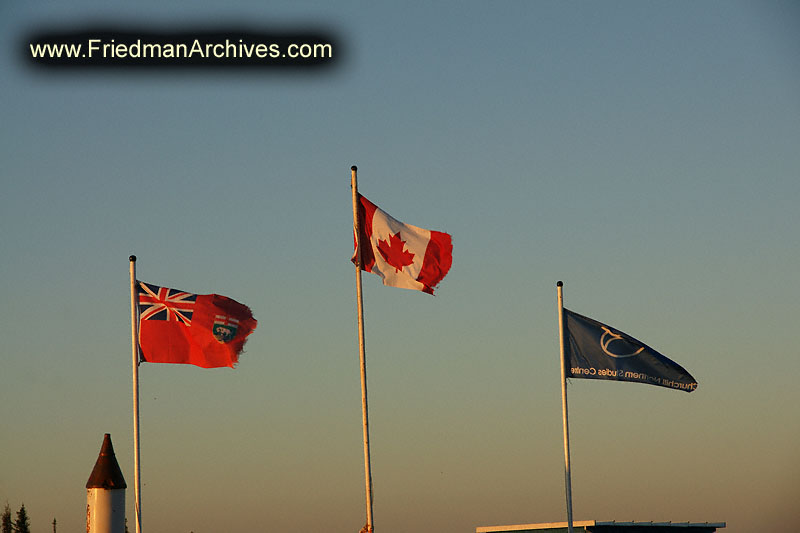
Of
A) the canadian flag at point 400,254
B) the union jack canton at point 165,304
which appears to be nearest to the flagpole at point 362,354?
the canadian flag at point 400,254

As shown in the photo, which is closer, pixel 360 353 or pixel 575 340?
pixel 360 353

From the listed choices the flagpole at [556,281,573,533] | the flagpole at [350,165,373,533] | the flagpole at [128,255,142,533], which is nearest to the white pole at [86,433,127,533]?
the flagpole at [128,255,142,533]

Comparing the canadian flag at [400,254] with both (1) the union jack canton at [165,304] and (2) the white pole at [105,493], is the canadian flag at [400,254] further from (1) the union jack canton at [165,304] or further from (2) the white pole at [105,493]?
(2) the white pole at [105,493]

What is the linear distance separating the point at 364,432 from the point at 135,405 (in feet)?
19.8

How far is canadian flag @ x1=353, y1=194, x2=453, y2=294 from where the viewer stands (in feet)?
103

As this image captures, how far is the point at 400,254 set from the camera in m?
31.5

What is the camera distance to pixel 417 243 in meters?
31.6

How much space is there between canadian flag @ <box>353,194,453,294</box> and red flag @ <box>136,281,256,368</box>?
12.9 ft

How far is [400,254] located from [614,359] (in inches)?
283

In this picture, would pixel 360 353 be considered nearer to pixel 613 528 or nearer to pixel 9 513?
pixel 613 528

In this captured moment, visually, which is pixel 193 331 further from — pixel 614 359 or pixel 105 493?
pixel 614 359

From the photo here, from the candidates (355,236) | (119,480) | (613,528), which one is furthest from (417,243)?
(613,528)

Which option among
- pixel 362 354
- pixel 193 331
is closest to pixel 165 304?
pixel 193 331

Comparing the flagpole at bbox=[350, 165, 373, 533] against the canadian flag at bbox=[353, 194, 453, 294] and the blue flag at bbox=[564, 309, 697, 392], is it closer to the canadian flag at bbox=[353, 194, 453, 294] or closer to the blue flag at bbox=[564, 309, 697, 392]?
the canadian flag at bbox=[353, 194, 453, 294]
